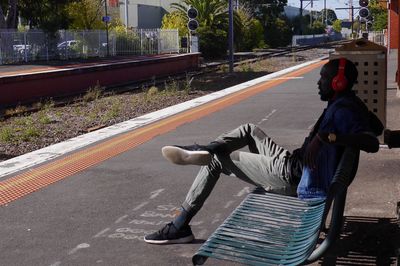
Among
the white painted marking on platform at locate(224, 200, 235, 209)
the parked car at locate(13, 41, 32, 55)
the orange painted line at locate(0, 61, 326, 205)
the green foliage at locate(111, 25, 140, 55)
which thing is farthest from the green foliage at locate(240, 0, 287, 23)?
the white painted marking on platform at locate(224, 200, 235, 209)

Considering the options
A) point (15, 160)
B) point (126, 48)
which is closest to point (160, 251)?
point (15, 160)

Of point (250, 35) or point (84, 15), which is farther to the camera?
point (250, 35)

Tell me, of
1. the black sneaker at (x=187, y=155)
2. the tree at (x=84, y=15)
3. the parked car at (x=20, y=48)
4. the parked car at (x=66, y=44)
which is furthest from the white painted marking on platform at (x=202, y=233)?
the tree at (x=84, y=15)

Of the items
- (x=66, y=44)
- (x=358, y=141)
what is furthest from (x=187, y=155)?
(x=66, y=44)

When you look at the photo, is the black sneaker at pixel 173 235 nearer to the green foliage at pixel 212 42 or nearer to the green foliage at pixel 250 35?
the green foliage at pixel 212 42

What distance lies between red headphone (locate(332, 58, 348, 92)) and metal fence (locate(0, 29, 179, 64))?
102ft

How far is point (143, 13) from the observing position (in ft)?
251

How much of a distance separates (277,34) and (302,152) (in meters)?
62.1

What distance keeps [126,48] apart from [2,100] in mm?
27930

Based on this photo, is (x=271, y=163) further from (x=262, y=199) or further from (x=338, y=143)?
(x=338, y=143)

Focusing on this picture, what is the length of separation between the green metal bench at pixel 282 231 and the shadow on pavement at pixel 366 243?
618 mm

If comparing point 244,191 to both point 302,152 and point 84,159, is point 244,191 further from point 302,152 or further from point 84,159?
point 84,159

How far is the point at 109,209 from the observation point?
580 cm

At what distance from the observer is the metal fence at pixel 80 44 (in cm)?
3441
